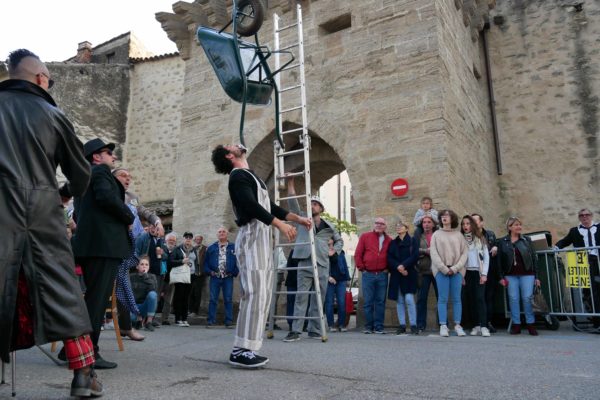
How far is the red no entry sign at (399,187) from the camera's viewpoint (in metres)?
8.24

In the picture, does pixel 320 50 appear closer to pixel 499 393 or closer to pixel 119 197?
pixel 119 197

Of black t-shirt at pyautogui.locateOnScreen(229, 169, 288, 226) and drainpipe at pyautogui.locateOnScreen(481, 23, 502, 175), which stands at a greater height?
drainpipe at pyautogui.locateOnScreen(481, 23, 502, 175)

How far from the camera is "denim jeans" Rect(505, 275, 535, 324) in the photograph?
664cm

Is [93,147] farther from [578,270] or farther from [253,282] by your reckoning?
[578,270]

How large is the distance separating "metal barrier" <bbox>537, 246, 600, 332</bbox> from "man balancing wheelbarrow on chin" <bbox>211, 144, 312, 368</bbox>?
4.66 meters

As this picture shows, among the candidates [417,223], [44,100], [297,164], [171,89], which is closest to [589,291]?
[417,223]

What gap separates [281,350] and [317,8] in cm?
723

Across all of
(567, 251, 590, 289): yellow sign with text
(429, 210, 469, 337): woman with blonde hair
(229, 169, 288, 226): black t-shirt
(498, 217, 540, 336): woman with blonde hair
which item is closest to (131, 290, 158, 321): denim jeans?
(229, 169, 288, 226): black t-shirt

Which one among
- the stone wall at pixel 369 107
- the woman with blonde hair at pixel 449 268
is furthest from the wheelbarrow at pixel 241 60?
the woman with blonde hair at pixel 449 268

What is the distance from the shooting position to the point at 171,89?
1881 centimetres

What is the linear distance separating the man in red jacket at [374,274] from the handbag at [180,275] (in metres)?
2.93

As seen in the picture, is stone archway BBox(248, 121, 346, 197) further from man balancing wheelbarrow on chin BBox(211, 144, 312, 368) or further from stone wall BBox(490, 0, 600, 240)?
man balancing wheelbarrow on chin BBox(211, 144, 312, 368)

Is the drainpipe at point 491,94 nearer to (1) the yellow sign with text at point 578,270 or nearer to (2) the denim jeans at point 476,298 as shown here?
(1) the yellow sign with text at point 578,270

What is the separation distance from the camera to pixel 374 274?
23.3 ft
